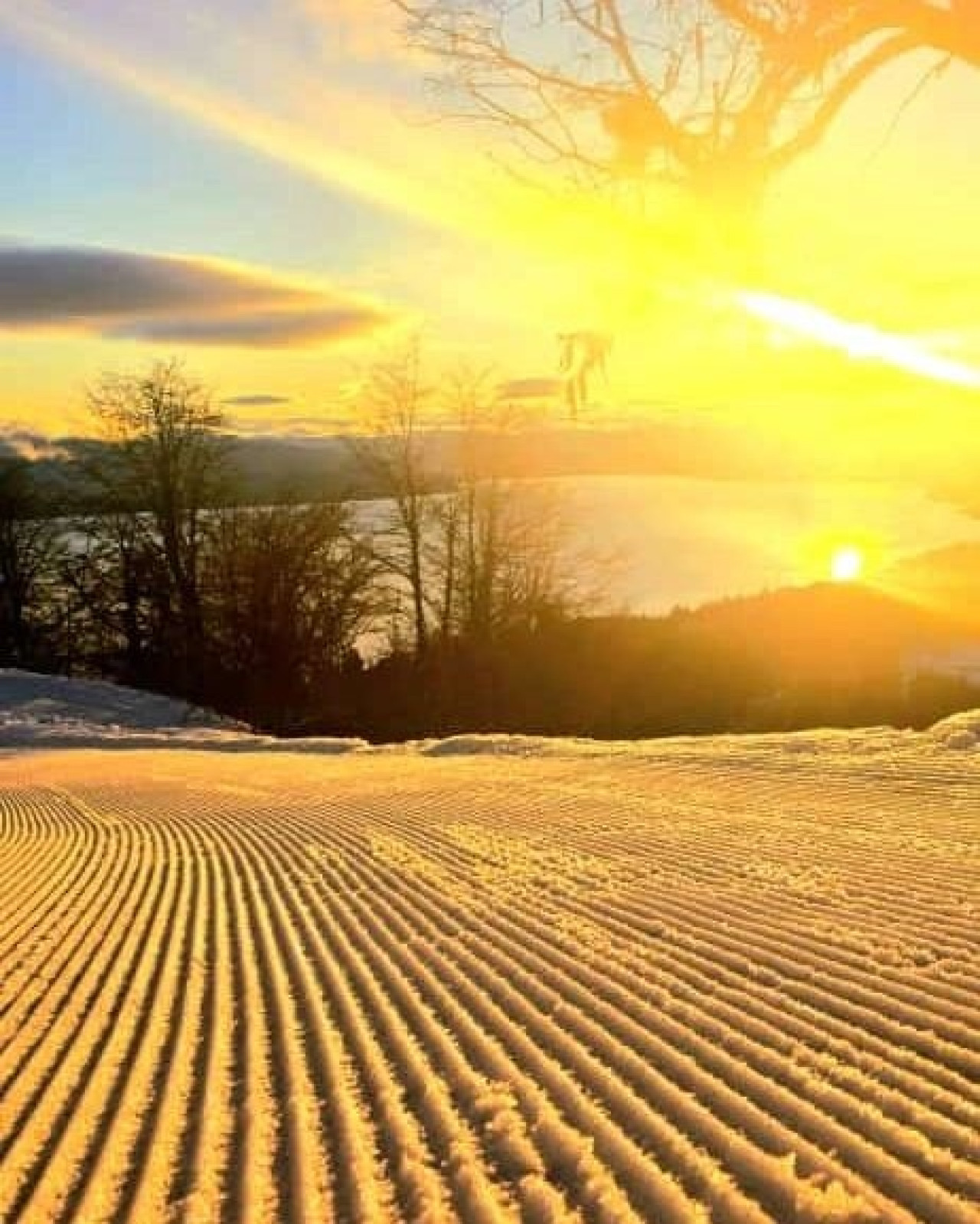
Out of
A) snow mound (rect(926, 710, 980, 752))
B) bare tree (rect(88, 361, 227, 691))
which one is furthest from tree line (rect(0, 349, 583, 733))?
snow mound (rect(926, 710, 980, 752))

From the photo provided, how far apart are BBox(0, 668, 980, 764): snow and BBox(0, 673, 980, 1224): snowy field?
4.60m

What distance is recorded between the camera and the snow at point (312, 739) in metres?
13.5

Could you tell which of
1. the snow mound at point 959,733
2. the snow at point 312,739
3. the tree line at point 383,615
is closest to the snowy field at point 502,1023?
the snow mound at point 959,733

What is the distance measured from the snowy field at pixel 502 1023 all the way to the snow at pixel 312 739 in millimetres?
4603

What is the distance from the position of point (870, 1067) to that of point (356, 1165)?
137 cm

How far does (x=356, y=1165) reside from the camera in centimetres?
281

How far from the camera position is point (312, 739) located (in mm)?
21391

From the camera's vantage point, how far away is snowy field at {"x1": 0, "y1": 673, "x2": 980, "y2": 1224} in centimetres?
267

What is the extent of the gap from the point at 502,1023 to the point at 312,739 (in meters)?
17.8

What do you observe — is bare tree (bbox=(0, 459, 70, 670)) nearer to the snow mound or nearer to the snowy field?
the snow mound

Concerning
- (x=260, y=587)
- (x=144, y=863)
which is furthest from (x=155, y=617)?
(x=144, y=863)

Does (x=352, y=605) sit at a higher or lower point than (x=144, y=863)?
higher

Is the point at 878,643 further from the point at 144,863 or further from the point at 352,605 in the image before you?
the point at 144,863

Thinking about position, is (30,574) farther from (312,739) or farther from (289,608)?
(312,739)
